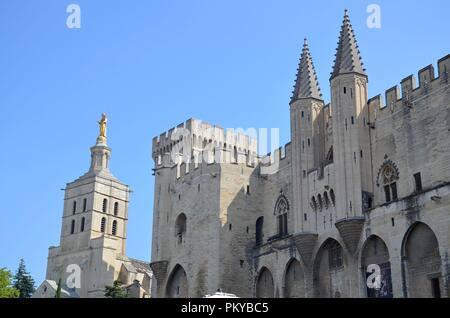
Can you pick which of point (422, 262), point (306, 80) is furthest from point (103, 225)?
point (422, 262)

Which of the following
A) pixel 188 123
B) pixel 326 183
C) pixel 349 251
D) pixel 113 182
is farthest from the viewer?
pixel 113 182

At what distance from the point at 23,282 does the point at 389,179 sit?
4655 centimetres

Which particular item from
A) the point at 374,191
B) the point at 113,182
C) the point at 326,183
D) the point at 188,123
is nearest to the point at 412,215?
the point at 374,191

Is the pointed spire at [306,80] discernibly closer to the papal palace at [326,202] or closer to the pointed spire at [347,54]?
the papal palace at [326,202]

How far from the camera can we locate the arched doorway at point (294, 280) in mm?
37094

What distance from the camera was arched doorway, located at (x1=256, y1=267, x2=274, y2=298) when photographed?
3994cm

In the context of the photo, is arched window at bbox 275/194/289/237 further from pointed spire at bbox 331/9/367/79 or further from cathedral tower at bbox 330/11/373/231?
pointed spire at bbox 331/9/367/79

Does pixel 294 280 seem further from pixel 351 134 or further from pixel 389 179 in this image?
pixel 351 134

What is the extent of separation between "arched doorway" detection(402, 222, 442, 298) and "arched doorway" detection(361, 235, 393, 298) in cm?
121

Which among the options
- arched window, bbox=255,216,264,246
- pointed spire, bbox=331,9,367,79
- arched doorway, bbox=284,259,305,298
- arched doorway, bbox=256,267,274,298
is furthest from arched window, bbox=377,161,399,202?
arched window, bbox=255,216,264,246

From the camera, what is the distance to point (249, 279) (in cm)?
4119

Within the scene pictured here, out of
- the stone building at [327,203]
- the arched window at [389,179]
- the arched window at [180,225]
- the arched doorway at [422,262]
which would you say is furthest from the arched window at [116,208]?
the arched doorway at [422,262]
